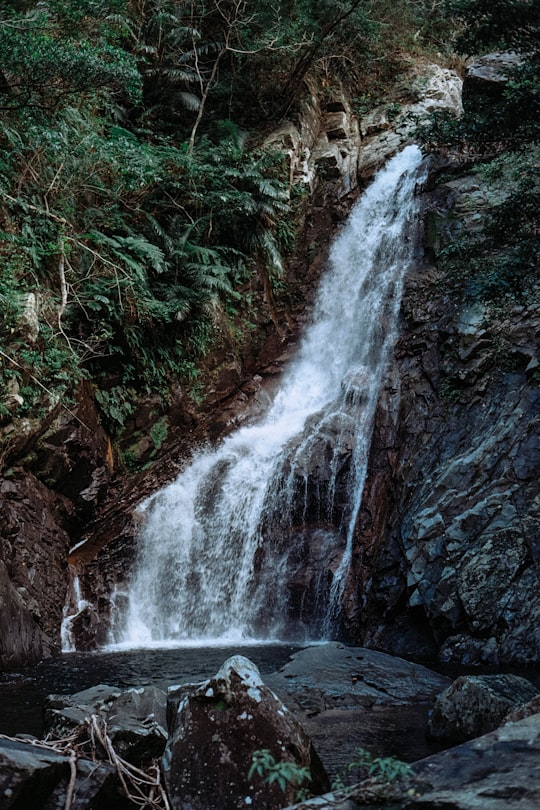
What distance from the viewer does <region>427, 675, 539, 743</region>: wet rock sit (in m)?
4.98

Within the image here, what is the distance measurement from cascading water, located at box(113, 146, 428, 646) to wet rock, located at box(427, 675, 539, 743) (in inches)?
205

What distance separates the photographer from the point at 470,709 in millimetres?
5074

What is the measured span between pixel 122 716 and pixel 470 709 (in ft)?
9.48

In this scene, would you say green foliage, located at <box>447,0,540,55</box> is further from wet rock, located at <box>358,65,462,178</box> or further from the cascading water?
wet rock, located at <box>358,65,462,178</box>

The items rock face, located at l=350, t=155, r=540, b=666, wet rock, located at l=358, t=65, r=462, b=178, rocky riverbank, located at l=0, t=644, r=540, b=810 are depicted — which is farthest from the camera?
wet rock, located at l=358, t=65, r=462, b=178

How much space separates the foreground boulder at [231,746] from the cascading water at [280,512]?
7.00 metres

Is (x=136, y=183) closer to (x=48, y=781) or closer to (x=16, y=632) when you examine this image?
(x=16, y=632)

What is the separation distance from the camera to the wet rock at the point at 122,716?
3.96 metres

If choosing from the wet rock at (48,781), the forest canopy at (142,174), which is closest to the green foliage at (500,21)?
the forest canopy at (142,174)

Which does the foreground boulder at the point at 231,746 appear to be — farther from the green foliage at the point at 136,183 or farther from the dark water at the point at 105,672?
the green foliage at the point at 136,183

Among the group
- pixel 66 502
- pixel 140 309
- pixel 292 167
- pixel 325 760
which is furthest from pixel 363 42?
pixel 325 760

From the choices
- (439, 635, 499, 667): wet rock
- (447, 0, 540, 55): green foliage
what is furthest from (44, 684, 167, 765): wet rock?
(447, 0, 540, 55): green foliage

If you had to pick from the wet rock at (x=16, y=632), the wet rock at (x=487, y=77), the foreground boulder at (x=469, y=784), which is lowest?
the wet rock at (x=16, y=632)

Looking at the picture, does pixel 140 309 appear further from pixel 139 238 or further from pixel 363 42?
pixel 363 42
